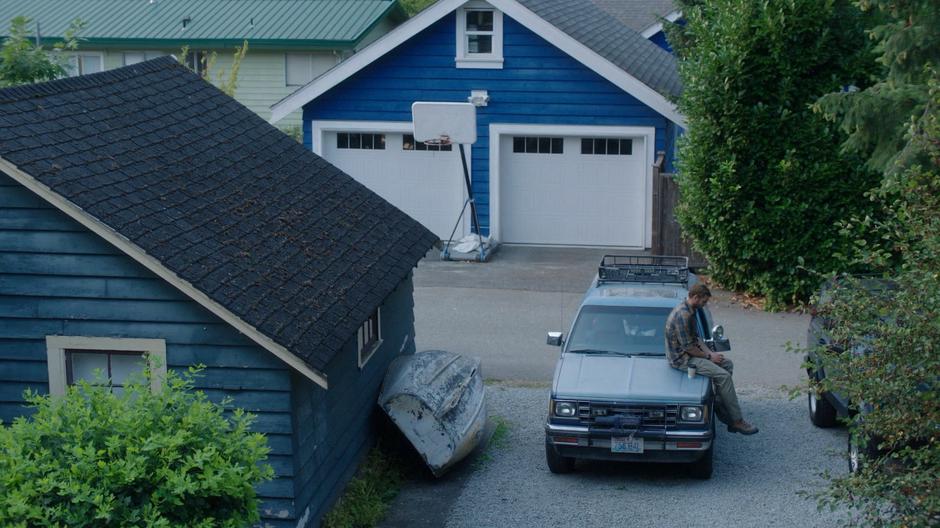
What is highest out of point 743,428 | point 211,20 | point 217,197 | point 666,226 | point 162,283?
point 211,20

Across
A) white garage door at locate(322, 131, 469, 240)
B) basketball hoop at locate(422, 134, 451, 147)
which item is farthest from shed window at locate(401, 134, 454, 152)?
basketball hoop at locate(422, 134, 451, 147)

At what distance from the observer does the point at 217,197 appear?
35.2 feet

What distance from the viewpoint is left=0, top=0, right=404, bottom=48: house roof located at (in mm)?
31672

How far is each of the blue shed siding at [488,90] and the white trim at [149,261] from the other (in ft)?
45.9

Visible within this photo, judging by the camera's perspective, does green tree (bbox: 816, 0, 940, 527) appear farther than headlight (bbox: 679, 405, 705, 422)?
No

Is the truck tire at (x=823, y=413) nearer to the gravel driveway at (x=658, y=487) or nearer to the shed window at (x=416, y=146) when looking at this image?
the gravel driveway at (x=658, y=487)

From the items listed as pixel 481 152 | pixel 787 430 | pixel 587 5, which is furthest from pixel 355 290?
pixel 587 5

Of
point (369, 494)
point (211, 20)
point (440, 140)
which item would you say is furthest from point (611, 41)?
point (369, 494)

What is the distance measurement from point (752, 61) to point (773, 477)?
25.9 ft

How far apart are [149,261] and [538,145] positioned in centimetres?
1454

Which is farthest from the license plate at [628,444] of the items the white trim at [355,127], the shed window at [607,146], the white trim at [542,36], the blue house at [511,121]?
the white trim at [355,127]

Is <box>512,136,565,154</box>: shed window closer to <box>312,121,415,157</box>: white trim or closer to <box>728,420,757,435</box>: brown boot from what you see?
<box>312,121,415,157</box>: white trim

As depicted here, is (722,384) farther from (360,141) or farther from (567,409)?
(360,141)

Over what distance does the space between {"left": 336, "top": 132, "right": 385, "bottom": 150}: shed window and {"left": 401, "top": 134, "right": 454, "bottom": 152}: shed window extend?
44cm
